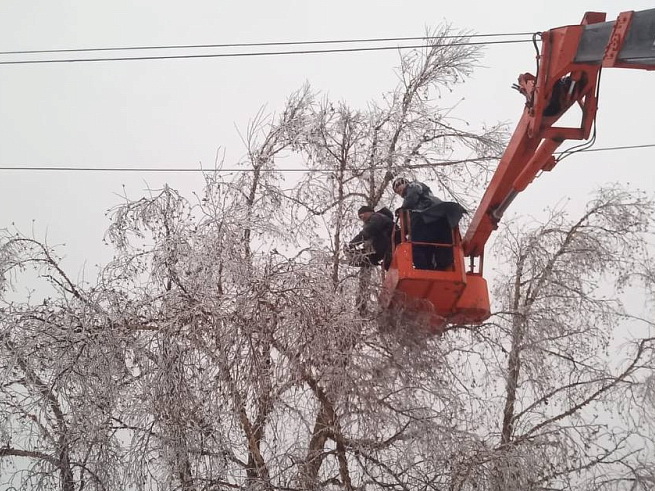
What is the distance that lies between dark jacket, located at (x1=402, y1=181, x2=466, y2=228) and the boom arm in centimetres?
43

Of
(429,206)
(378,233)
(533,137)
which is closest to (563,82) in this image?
(533,137)

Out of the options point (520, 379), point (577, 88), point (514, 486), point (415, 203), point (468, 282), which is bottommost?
point (514, 486)

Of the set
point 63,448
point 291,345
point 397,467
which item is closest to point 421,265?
point 291,345

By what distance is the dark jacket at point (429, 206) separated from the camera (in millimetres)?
6008

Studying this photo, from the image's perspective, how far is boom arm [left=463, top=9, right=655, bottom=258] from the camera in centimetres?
441

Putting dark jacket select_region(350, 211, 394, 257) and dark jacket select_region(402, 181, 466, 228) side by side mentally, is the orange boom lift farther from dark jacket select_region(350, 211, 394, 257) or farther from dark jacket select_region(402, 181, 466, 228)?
dark jacket select_region(350, 211, 394, 257)

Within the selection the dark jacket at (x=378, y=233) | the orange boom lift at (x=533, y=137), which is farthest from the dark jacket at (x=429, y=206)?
the dark jacket at (x=378, y=233)

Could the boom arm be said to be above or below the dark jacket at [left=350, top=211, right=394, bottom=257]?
above

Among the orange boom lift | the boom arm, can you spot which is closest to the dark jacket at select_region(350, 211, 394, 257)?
the orange boom lift

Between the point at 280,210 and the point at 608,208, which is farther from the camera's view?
the point at 608,208

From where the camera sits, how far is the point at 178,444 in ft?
17.7

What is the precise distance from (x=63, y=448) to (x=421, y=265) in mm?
3402

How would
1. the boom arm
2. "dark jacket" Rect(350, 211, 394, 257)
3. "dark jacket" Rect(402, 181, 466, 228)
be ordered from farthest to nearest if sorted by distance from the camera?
"dark jacket" Rect(350, 211, 394, 257) < "dark jacket" Rect(402, 181, 466, 228) < the boom arm

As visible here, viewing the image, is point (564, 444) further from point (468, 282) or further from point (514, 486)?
point (468, 282)
